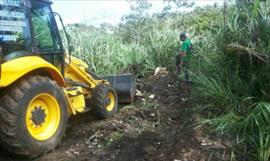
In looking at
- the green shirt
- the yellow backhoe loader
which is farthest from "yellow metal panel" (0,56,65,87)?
the green shirt

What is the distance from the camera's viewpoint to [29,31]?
6.45m

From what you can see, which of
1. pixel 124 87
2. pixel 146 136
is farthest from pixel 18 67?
pixel 124 87

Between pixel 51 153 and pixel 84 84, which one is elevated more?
pixel 84 84

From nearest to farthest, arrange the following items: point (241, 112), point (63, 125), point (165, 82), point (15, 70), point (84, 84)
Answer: point (15, 70), point (63, 125), point (241, 112), point (84, 84), point (165, 82)

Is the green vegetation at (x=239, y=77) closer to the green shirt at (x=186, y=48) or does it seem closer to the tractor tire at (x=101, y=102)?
the green shirt at (x=186, y=48)

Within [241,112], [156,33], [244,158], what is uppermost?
[156,33]

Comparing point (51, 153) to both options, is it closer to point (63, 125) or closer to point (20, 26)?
point (63, 125)

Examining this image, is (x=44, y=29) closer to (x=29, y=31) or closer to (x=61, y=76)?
(x=29, y=31)

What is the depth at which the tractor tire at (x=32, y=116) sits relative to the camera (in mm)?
5578

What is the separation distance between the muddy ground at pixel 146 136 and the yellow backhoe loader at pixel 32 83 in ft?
1.31

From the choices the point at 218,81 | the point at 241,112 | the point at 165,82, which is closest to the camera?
the point at 241,112

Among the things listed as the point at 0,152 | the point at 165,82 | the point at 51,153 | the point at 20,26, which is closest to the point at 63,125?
the point at 51,153

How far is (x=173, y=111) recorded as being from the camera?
8.63m

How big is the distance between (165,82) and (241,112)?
12.6ft
